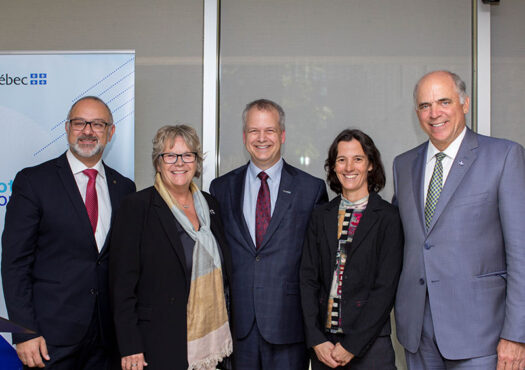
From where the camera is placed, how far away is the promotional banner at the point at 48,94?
3.35 meters

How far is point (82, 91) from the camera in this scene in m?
3.38

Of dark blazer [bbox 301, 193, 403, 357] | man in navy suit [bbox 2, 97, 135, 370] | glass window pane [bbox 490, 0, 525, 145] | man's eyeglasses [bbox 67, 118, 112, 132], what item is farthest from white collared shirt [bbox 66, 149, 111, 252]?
glass window pane [bbox 490, 0, 525, 145]

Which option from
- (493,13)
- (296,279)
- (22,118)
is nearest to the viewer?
(296,279)

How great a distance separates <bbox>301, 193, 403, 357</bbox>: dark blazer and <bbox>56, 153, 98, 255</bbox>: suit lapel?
114cm

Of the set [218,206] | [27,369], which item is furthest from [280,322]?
[27,369]

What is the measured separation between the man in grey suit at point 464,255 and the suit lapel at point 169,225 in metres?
1.09

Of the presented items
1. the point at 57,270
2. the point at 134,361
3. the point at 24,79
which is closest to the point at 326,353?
the point at 134,361

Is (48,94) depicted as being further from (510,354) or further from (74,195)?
(510,354)

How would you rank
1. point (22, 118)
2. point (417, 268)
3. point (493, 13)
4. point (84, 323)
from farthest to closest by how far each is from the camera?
point (493, 13) < point (22, 118) < point (84, 323) < point (417, 268)

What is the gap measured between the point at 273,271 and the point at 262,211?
34 cm

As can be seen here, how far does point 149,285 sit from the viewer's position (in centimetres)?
235

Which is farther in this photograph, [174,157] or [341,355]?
[174,157]

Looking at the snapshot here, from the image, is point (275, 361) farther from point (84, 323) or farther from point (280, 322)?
point (84, 323)

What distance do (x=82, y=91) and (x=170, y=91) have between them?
727mm
